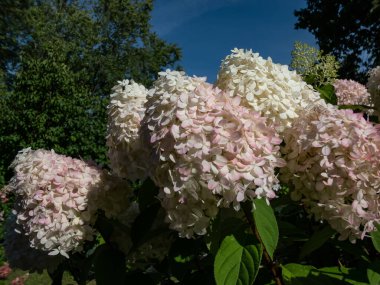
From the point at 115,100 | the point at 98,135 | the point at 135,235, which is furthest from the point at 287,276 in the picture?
the point at 98,135

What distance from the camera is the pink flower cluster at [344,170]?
1069 mm

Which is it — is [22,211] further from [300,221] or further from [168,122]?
[300,221]

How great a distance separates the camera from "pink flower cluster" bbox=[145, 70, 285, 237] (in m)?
1.04

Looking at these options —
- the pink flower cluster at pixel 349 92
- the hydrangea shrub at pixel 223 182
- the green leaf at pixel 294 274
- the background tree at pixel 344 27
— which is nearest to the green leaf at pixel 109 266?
the hydrangea shrub at pixel 223 182

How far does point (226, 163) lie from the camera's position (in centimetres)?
105

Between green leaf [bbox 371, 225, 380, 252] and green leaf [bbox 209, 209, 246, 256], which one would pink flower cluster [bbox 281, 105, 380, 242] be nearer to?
green leaf [bbox 371, 225, 380, 252]

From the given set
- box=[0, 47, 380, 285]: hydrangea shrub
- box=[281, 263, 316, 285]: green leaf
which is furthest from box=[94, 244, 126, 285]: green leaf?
box=[281, 263, 316, 285]: green leaf

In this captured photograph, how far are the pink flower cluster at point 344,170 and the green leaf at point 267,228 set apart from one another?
12 centimetres

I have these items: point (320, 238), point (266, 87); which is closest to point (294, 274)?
point (320, 238)

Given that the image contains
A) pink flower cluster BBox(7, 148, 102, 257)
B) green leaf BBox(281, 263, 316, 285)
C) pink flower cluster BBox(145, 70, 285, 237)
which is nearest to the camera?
pink flower cluster BBox(145, 70, 285, 237)

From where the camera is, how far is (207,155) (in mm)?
1042

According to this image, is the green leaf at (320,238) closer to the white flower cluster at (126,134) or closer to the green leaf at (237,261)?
the green leaf at (237,261)

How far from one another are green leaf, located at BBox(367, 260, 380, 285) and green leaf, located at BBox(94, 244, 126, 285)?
2.38 feet

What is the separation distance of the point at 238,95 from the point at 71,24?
71.9 ft
